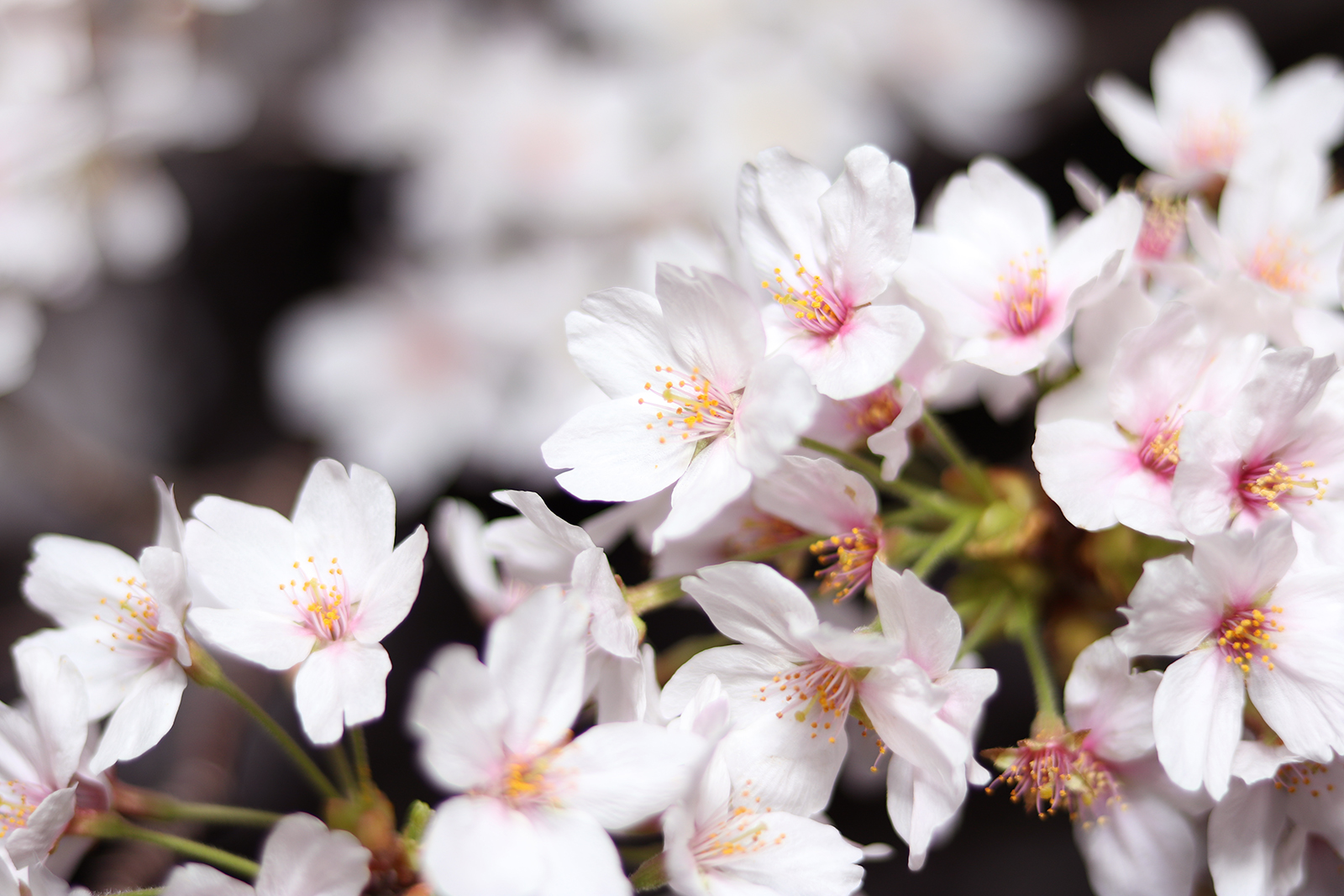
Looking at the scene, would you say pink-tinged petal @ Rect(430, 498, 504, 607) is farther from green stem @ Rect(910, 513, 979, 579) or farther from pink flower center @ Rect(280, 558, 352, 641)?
green stem @ Rect(910, 513, 979, 579)

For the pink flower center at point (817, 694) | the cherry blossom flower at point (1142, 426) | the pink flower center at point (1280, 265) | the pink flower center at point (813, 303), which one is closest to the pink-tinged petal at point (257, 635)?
the pink flower center at point (817, 694)

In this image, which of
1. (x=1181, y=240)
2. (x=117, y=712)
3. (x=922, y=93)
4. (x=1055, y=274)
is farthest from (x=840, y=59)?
(x=117, y=712)

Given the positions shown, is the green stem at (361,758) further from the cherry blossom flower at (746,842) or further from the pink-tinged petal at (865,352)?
the pink-tinged petal at (865,352)

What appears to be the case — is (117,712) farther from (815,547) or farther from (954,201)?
(954,201)

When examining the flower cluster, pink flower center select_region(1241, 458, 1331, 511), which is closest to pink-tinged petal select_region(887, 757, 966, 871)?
the flower cluster

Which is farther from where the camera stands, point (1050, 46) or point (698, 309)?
point (1050, 46)

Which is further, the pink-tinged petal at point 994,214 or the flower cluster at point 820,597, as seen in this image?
the pink-tinged petal at point 994,214
